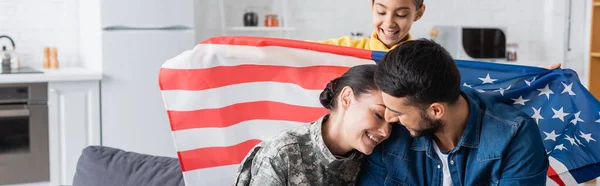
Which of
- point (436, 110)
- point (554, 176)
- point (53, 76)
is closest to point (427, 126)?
point (436, 110)

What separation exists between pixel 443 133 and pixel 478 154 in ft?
0.37

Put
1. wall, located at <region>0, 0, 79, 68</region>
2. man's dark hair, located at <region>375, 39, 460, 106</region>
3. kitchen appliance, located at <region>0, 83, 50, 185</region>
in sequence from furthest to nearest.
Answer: wall, located at <region>0, 0, 79, 68</region>, kitchen appliance, located at <region>0, 83, 50, 185</region>, man's dark hair, located at <region>375, 39, 460, 106</region>

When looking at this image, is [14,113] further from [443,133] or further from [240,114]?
[443,133]

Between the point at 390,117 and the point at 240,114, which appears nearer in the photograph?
the point at 390,117

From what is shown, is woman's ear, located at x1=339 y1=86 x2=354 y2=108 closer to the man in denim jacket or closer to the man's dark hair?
the man in denim jacket

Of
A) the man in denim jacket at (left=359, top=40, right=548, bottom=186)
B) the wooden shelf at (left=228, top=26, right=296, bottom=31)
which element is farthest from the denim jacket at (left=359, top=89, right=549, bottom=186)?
the wooden shelf at (left=228, top=26, right=296, bottom=31)

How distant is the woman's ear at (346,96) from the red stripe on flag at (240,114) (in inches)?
13.2

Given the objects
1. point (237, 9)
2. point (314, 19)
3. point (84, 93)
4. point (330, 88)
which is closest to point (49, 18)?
point (84, 93)

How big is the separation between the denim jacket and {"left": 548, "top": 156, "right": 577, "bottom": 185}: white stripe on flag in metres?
0.31

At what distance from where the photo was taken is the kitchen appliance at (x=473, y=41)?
21.0 ft

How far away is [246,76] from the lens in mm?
2686

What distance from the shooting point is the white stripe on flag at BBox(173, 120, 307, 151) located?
104 inches

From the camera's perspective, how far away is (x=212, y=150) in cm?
267

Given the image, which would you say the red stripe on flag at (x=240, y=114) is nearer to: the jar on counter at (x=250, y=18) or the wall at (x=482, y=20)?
the jar on counter at (x=250, y=18)
